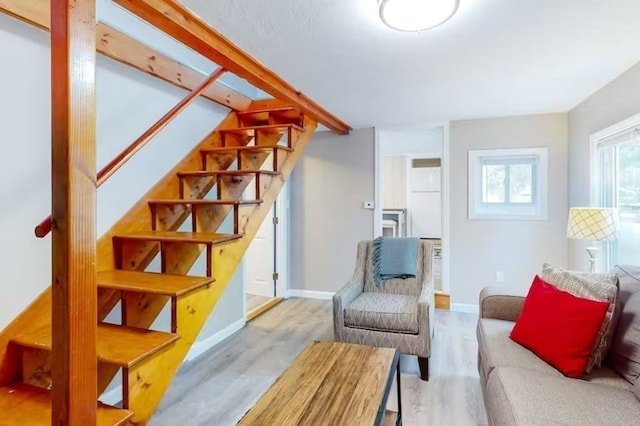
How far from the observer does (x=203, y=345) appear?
3.09 metres

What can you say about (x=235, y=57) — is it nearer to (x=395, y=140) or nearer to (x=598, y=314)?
(x=598, y=314)

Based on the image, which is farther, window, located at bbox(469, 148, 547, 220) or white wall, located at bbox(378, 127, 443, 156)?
white wall, located at bbox(378, 127, 443, 156)

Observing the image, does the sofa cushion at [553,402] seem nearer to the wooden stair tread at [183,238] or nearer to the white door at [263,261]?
the wooden stair tread at [183,238]

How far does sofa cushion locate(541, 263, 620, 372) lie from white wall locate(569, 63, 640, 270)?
131 cm

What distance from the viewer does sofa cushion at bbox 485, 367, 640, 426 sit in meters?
1.34

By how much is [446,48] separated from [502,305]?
1638 mm

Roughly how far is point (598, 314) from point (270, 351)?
233 centimetres

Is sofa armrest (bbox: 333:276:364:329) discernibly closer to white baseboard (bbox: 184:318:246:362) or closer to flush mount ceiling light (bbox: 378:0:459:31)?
white baseboard (bbox: 184:318:246:362)

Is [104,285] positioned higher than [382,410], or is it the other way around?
[104,285]

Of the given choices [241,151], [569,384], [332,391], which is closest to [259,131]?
[241,151]

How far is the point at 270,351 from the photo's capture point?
10.3ft

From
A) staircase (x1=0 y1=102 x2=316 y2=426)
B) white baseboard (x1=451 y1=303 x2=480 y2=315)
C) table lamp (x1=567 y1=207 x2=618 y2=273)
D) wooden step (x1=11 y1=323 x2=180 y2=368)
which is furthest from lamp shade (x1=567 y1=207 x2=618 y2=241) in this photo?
wooden step (x1=11 y1=323 x2=180 y2=368)

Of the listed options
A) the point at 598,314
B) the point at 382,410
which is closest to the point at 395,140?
the point at 598,314

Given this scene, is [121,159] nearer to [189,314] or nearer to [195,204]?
[195,204]
